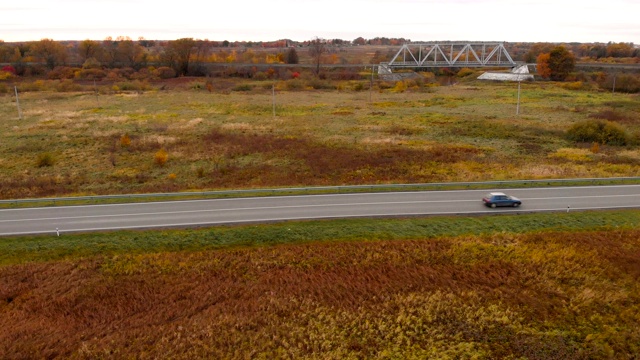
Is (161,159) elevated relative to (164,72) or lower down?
lower down

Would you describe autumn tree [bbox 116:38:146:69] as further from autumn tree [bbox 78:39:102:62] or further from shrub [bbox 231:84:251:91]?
shrub [bbox 231:84:251:91]

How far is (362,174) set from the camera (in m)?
38.7

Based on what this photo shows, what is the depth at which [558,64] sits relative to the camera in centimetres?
11269

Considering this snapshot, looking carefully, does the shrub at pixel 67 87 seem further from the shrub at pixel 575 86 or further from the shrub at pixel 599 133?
the shrub at pixel 575 86

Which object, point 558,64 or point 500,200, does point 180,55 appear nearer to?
point 558,64

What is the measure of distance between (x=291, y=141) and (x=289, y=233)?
24.6 metres

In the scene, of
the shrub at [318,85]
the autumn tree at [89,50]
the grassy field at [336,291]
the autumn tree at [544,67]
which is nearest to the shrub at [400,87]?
the shrub at [318,85]

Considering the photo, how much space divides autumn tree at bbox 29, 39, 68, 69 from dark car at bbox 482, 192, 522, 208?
137m

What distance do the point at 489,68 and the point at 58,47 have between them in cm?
12835

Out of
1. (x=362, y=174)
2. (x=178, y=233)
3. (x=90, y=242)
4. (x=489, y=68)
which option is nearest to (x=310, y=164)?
(x=362, y=174)

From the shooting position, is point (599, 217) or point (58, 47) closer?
point (599, 217)

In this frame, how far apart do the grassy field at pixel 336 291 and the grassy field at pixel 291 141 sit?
9748mm

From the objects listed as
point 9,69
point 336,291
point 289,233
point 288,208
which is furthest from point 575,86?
point 9,69

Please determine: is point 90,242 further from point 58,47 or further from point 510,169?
point 58,47
